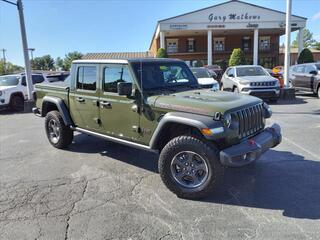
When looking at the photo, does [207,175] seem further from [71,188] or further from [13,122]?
[13,122]

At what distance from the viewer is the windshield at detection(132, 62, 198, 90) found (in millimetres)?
4816

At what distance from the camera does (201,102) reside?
4.08m

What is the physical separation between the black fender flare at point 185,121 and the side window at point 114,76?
3.31ft

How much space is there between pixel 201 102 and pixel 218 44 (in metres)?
37.3

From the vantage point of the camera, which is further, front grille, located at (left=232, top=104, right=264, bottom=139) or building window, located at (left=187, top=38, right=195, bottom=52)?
building window, located at (left=187, top=38, right=195, bottom=52)

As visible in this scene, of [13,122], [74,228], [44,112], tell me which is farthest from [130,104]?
[13,122]

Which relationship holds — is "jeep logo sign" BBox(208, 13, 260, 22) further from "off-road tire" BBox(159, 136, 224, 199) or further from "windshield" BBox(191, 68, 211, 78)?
"off-road tire" BBox(159, 136, 224, 199)

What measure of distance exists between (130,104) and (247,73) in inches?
369

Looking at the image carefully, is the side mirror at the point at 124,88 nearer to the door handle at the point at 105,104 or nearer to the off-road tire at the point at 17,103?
the door handle at the point at 105,104

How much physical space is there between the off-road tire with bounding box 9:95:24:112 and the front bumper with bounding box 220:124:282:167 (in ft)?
40.3

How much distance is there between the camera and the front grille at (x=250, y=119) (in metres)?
4.06

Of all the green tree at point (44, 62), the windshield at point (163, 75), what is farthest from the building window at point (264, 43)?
the green tree at point (44, 62)

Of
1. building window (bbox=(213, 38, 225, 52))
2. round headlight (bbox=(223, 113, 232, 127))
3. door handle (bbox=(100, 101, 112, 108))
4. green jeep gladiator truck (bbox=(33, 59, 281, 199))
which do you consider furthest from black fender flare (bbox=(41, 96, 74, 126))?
building window (bbox=(213, 38, 225, 52))

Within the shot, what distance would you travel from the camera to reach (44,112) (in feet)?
22.9
